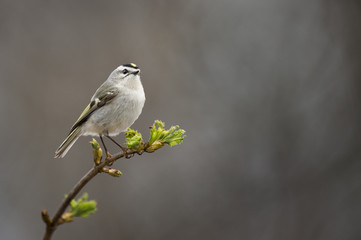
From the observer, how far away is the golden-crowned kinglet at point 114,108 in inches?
81.4

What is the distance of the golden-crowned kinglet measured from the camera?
Answer: 207 cm

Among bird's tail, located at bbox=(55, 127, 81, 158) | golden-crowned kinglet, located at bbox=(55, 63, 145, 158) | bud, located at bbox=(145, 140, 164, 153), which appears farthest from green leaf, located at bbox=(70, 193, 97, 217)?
golden-crowned kinglet, located at bbox=(55, 63, 145, 158)

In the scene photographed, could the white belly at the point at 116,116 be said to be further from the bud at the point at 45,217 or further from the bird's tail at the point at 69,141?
the bud at the point at 45,217

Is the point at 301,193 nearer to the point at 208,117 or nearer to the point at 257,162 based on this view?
the point at 257,162

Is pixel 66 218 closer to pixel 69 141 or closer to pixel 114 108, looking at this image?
pixel 69 141

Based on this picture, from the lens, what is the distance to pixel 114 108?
2141 mm

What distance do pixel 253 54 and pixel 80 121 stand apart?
12.3 ft

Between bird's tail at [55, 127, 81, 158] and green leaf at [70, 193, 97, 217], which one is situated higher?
bird's tail at [55, 127, 81, 158]

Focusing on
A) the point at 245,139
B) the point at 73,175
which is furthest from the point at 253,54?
the point at 73,175

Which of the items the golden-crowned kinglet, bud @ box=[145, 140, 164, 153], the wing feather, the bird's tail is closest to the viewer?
bud @ box=[145, 140, 164, 153]

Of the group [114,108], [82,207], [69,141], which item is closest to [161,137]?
[82,207]

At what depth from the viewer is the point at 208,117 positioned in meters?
5.07

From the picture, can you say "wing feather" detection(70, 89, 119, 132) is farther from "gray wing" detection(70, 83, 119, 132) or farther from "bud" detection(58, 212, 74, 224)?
"bud" detection(58, 212, 74, 224)

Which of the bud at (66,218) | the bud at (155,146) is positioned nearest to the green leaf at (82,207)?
the bud at (66,218)
